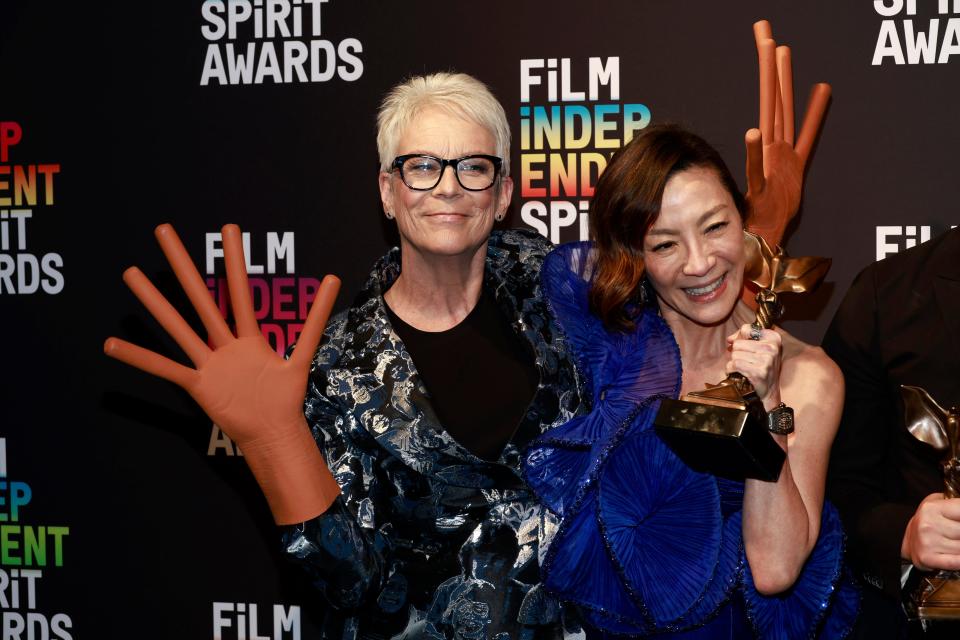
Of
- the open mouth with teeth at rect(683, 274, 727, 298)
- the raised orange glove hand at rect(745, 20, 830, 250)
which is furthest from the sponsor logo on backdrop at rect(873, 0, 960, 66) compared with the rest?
the open mouth with teeth at rect(683, 274, 727, 298)

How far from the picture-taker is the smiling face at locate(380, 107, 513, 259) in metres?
1.81

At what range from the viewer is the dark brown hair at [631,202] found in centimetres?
170

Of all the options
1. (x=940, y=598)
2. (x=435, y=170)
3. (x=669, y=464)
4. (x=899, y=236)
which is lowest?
(x=940, y=598)

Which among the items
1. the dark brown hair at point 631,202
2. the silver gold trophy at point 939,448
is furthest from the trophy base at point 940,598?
the dark brown hair at point 631,202

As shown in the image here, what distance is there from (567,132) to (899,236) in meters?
0.81

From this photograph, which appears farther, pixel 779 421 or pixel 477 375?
pixel 477 375

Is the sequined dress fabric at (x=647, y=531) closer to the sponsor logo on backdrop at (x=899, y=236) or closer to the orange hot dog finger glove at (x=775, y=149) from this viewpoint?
the orange hot dog finger glove at (x=775, y=149)

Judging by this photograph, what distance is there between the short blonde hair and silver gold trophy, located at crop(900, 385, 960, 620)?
814 millimetres

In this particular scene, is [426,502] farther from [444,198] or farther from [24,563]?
[24,563]

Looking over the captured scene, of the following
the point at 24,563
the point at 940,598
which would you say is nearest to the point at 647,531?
the point at 940,598

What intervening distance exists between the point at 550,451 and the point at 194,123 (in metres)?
1.52

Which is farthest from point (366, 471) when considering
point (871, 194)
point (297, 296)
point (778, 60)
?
point (871, 194)

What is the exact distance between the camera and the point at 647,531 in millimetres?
1697

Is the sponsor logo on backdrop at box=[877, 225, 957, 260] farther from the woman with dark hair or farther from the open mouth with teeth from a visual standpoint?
the open mouth with teeth
